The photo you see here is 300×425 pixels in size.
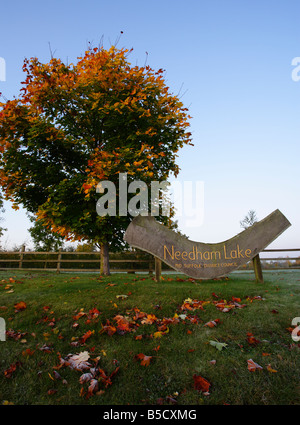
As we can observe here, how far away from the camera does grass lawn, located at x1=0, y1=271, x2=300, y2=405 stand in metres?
3.14

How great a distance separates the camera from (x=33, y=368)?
3705mm

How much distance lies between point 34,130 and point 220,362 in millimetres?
9516

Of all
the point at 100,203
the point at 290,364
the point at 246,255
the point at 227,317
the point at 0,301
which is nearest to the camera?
the point at 290,364

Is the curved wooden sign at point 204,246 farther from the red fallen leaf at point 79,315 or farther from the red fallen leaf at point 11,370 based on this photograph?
the red fallen leaf at point 11,370

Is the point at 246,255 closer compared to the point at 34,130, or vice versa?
the point at 246,255

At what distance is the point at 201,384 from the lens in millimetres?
3197

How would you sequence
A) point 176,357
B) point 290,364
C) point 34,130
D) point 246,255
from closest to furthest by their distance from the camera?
point 290,364
point 176,357
point 246,255
point 34,130

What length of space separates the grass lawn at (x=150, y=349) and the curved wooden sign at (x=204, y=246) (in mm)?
740

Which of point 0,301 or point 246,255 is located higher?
point 246,255

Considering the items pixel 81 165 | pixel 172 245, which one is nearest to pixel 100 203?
pixel 81 165

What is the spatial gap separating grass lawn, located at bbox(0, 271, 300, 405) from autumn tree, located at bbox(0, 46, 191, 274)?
13.8 feet

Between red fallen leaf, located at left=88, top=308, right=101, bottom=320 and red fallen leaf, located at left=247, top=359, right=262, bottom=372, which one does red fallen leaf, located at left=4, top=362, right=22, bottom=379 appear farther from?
red fallen leaf, located at left=247, top=359, right=262, bottom=372

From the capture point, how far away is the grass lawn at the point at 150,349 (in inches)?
124

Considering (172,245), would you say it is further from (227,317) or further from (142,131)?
(142,131)
